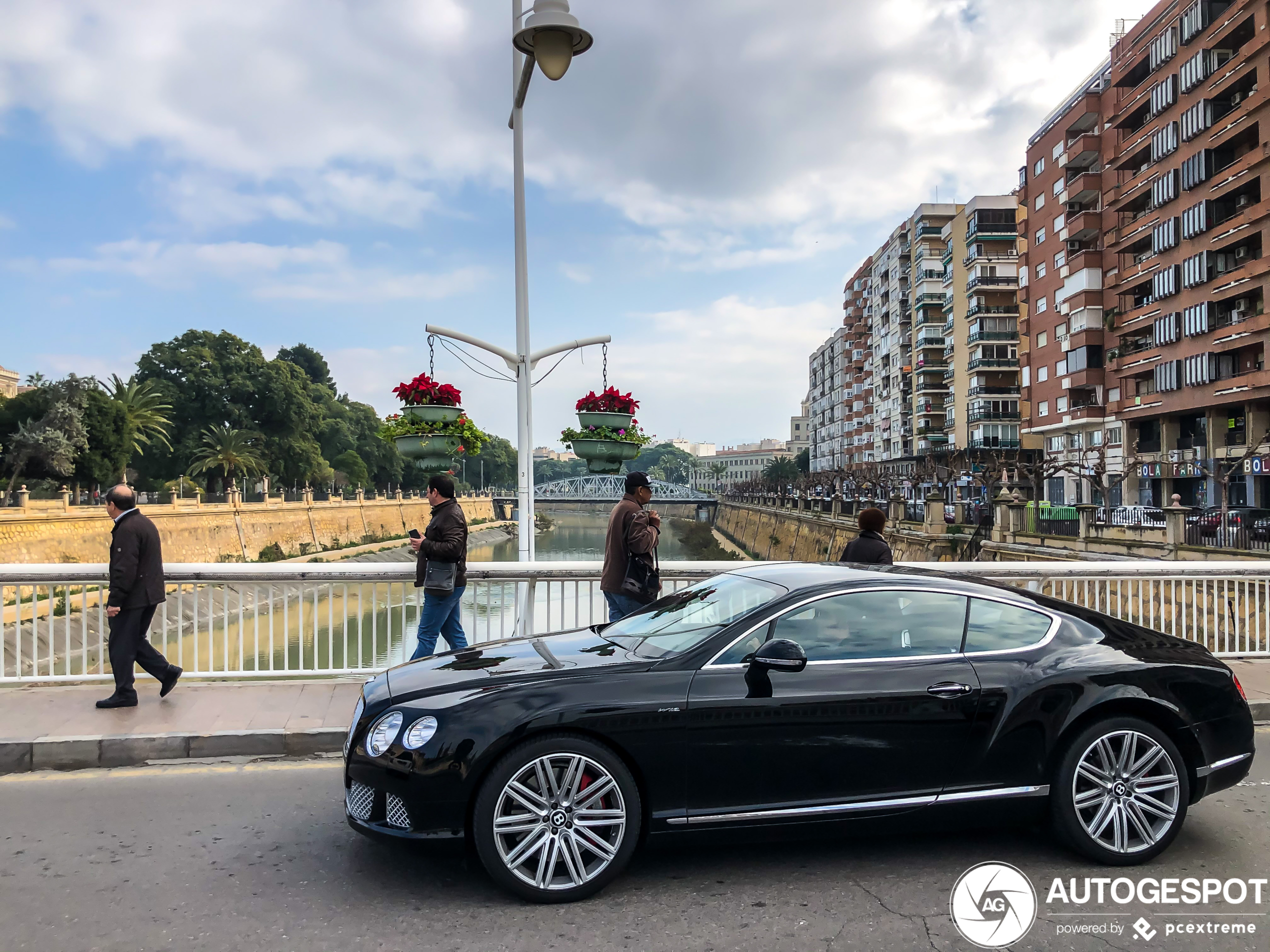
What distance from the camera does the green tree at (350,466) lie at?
8612 centimetres

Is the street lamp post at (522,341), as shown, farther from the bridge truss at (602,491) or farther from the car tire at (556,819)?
the bridge truss at (602,491)

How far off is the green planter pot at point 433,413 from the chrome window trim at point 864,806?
550cm

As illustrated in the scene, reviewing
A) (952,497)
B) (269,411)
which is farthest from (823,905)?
(269,411)

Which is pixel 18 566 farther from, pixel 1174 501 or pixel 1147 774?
pixel 1174 501

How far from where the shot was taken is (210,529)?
49.3 m

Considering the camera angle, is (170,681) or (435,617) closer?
(170,681)

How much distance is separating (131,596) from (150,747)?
1.42 m

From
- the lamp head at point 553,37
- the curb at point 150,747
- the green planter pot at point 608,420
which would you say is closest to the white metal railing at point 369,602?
the curb at point 150,747

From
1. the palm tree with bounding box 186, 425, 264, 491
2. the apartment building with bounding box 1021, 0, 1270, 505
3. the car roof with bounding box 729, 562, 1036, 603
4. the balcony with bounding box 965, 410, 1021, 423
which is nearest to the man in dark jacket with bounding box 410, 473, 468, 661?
the car roof with bounding box 729, 562, 1036, 603

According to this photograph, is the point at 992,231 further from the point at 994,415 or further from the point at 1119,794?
the point at 1119,794

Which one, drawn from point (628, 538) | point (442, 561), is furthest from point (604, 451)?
point (442, 561)

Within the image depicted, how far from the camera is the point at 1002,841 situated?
4301mm

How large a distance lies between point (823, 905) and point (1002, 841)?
50.8 inches

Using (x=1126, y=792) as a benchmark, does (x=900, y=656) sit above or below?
above
